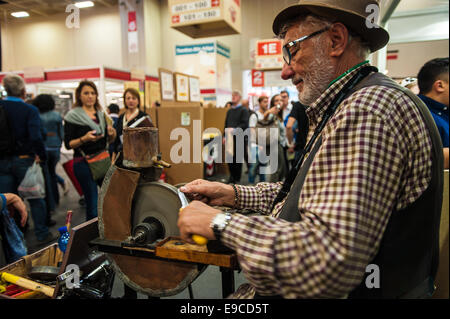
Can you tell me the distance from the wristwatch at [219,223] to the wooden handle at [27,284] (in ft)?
3.37

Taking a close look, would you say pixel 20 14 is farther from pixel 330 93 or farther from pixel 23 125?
pixel 23 125

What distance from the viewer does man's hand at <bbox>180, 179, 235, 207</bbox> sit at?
1.31 m

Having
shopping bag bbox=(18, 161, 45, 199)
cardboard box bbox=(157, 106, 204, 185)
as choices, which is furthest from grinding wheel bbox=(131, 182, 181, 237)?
shopping bag bbox=(18, 161, 45, 199)

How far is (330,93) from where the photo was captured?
0.99 metres

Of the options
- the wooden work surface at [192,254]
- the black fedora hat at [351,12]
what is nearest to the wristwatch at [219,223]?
the wooden work surface at [192,254]

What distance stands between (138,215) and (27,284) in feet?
2.24

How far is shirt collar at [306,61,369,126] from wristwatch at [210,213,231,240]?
0.49 meters

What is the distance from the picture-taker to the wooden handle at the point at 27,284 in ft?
4.57

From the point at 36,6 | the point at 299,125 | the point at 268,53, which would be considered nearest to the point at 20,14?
the point at 36,6

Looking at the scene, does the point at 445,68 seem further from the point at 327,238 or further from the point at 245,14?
the point at 327,238

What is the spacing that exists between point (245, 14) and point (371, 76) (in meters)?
1.14

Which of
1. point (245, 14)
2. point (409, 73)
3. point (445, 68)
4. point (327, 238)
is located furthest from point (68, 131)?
point (409, 73)

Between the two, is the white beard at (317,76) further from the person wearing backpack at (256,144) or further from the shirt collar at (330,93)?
the person wearing backpack at (256,144)
